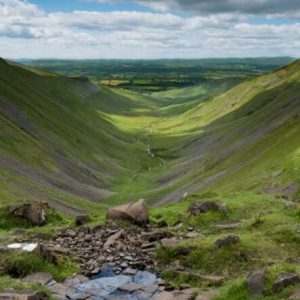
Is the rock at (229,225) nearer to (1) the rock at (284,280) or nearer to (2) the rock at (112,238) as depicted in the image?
(2) the rock at (112,238)

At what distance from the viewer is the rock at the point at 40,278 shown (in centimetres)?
2551

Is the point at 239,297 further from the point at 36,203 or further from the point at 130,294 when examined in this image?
the point at 36,203

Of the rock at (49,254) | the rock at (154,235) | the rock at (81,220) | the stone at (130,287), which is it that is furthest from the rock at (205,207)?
the stone at (130,287)

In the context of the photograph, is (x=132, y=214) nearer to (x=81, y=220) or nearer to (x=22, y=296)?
(x=81, y=220)

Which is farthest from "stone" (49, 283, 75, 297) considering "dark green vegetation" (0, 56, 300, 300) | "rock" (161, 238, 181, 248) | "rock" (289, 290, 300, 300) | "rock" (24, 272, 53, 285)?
"rock" (289, 290, 300, 300)

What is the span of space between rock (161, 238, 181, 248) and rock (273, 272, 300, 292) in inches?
353

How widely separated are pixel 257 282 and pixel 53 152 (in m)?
99.8

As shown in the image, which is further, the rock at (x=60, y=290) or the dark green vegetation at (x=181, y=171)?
the dark green vegetation at (x=181, y=171)

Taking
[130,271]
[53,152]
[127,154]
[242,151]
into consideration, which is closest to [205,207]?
[130,271]

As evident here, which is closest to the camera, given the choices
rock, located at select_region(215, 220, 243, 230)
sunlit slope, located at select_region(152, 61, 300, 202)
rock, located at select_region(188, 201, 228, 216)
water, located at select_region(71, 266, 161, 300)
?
water, located at select_region(71, 266, 161, 300)

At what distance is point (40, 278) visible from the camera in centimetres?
2586

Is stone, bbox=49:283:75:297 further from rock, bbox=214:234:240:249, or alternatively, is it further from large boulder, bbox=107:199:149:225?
large boulder, bbox=107:199:149:225

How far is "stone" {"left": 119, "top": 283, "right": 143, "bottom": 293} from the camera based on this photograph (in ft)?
84.1

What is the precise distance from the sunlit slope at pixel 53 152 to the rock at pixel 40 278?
1462 inches
